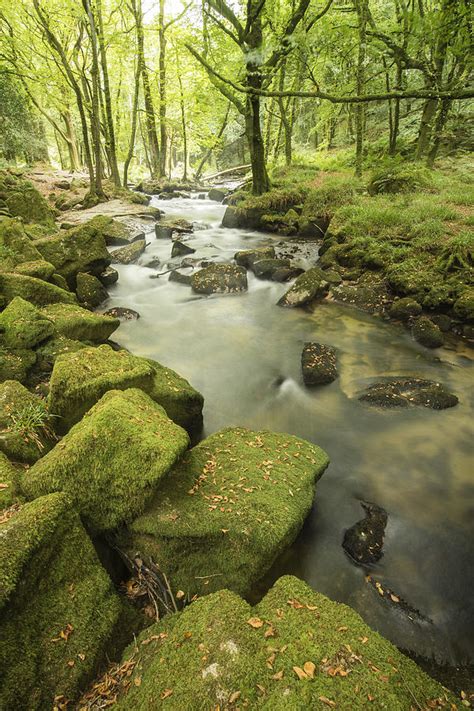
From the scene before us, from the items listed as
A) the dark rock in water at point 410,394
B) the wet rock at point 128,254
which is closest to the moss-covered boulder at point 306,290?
the dark rock in water at point 410,394

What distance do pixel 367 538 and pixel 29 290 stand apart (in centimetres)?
636

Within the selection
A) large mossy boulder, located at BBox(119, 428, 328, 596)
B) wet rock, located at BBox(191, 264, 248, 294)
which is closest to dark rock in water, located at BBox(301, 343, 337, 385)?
large mossy boulder, located at BBox(119, 428, 328, 596)

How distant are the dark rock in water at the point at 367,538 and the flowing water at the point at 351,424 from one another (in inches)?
3.2

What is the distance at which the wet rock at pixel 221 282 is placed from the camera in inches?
392

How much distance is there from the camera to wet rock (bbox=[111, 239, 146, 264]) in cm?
1189

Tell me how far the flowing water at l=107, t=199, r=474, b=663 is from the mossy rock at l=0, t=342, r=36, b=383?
2592mm

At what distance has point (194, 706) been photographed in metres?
1.65

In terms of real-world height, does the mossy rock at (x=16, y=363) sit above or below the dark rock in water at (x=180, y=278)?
below

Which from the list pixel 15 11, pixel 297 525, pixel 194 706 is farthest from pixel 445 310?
pixel 15 11

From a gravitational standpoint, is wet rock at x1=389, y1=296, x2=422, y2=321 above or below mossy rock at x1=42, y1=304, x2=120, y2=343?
below

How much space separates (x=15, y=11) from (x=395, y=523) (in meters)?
24.8

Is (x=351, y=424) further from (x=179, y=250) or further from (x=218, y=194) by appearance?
(x=218, y=194)

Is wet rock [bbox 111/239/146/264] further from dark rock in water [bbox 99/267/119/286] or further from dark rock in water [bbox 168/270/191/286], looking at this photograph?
dark rock in water [bbox 168/270/191/286]

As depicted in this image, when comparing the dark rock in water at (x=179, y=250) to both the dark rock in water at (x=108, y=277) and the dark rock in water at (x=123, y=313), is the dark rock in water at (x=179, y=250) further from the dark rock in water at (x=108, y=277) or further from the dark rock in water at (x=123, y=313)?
the dark rock in water at (x=123, y=313)
